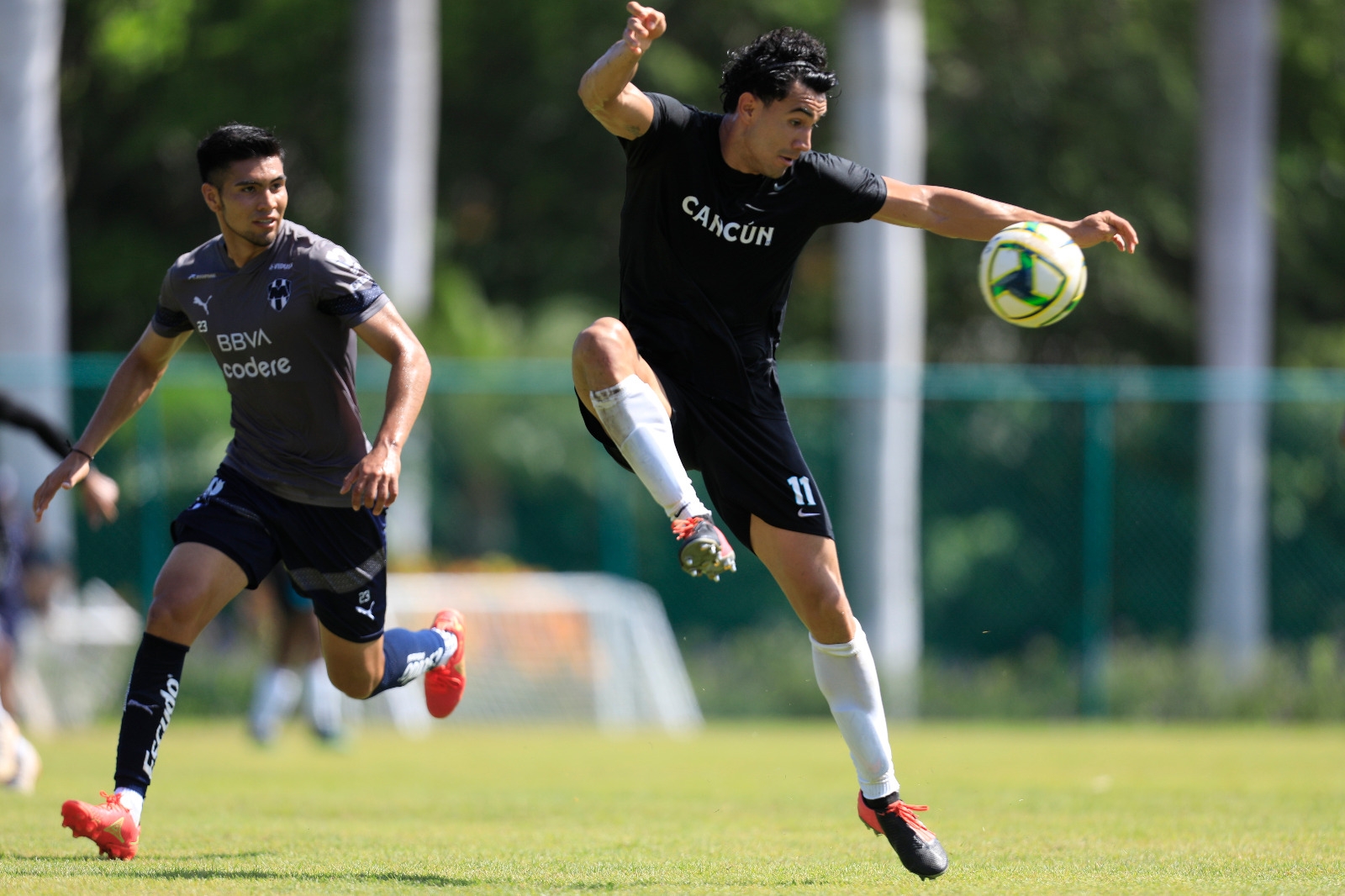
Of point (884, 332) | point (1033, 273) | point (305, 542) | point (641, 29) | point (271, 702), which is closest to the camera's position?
point (641, 29)

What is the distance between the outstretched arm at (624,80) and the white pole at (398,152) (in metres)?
12.0

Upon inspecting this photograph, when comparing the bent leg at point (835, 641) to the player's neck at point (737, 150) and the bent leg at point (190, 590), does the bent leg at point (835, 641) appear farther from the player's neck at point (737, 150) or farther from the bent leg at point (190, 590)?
the bent leg at point (190, 590)

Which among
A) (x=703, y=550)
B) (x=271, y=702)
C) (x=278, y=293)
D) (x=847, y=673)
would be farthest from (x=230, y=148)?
(x=271, y=702)

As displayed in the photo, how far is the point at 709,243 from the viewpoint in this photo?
5961 mm

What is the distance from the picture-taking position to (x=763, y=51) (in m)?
5.91

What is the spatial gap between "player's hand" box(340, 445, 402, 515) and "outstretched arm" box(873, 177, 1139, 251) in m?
1.99

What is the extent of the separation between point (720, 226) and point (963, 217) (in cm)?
95

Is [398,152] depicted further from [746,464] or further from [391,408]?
[746,464]

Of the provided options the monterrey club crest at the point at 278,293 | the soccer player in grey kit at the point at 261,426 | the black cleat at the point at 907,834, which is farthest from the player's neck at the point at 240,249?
the black cleat at the point at 907,834

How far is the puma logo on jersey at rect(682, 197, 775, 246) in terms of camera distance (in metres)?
5.92

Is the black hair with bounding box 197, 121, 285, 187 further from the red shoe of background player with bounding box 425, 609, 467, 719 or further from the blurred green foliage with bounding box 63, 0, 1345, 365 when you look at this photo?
the blurred green foliage with bounding box 63, 0, 1345, 365

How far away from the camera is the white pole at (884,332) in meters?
17.0

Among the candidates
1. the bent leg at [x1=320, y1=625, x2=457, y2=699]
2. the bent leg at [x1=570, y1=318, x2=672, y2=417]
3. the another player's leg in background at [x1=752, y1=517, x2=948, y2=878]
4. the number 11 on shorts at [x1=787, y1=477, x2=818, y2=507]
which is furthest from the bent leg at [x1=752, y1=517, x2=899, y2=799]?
the bent leg at [x1=320, y1=625, x2=457, y2=699]

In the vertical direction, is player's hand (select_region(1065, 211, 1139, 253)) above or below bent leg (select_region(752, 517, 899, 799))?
above
